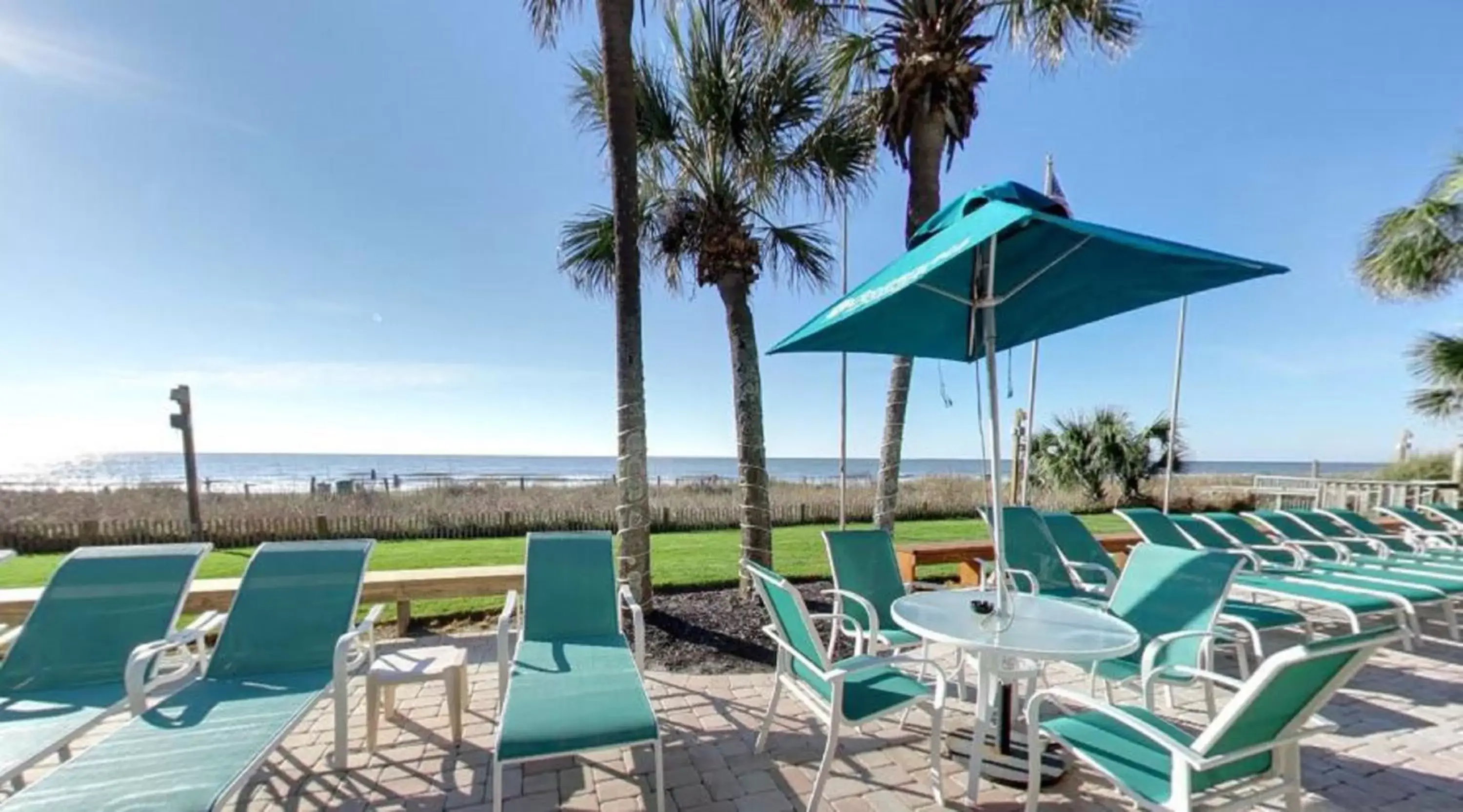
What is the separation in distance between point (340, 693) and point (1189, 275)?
4981mm

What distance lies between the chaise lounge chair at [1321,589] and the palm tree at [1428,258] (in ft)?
18.2

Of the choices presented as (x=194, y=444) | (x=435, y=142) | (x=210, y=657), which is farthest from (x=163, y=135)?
(x=210, y=657)

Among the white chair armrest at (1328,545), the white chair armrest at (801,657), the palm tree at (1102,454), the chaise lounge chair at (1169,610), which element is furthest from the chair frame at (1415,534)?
the white chair armrest at (801,657)

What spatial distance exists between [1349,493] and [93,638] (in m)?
18.6

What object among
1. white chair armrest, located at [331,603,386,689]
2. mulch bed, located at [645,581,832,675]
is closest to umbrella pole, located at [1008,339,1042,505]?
mulch bed, located at [645,581,832,675]

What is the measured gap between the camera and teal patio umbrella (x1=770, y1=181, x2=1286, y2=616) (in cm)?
238

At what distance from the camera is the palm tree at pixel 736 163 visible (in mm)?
5359

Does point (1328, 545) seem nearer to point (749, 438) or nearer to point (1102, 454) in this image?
point (749, 438)

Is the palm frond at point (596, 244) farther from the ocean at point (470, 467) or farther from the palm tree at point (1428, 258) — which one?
the ocean at point (470, 467)

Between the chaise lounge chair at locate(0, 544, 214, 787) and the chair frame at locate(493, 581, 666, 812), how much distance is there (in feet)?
5.36

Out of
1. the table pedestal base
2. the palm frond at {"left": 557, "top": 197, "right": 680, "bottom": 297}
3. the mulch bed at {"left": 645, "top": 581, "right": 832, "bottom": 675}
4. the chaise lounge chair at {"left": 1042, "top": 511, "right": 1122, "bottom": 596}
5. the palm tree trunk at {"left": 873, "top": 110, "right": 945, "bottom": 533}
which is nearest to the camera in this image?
the table pedestal base

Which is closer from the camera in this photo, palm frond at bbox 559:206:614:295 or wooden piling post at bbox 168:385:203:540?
palm frond at bbox 559:206:614:295

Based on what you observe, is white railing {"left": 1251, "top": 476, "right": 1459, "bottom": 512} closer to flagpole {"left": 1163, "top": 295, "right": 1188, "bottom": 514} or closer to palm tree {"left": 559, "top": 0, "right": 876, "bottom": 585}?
flagpole {"left": 1163, "top": 295, "right": 1188, "bottom": 514}

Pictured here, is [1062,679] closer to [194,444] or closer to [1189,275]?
[1189,275]
